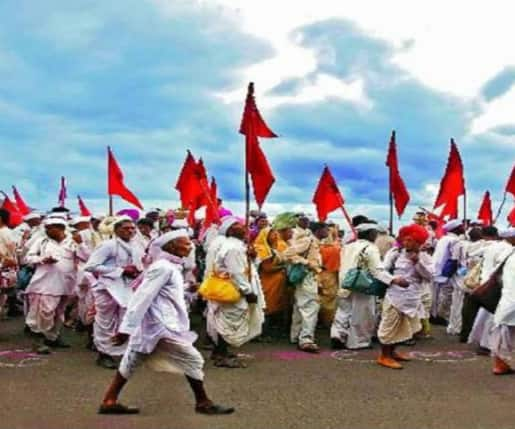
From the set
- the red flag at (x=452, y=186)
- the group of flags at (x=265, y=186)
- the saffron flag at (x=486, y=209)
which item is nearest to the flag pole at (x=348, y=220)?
the group of flags at (x=265, y=186)

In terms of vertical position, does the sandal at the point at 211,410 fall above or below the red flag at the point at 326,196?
below

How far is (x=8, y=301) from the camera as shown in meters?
14.9

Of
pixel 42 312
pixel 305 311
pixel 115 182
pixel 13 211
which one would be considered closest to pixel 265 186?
pixel 305 311

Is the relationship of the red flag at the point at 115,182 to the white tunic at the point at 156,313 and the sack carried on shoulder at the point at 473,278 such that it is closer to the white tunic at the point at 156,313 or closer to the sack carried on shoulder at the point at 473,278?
the sack carried on shoulder at the point at 473,278

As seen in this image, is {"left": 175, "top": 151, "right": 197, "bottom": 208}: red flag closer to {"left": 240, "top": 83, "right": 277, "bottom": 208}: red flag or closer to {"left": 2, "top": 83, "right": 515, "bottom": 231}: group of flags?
{"left": 2, "top": 83, "right": 515, "bottom": 231}: group of flags

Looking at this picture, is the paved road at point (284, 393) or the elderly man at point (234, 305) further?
the elderly man at point (234, 305)

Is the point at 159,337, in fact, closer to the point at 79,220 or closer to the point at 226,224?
the point at 226,224

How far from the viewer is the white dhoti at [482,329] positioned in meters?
10.9

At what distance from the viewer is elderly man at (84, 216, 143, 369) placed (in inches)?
385

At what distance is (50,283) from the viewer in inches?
429

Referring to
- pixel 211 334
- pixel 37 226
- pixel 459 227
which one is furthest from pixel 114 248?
pixel 459 227

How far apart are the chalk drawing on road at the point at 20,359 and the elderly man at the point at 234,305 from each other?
6.92 feet

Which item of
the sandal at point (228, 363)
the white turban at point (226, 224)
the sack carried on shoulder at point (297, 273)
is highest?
the white turban at point (226, 224)

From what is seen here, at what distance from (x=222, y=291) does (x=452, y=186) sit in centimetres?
692
